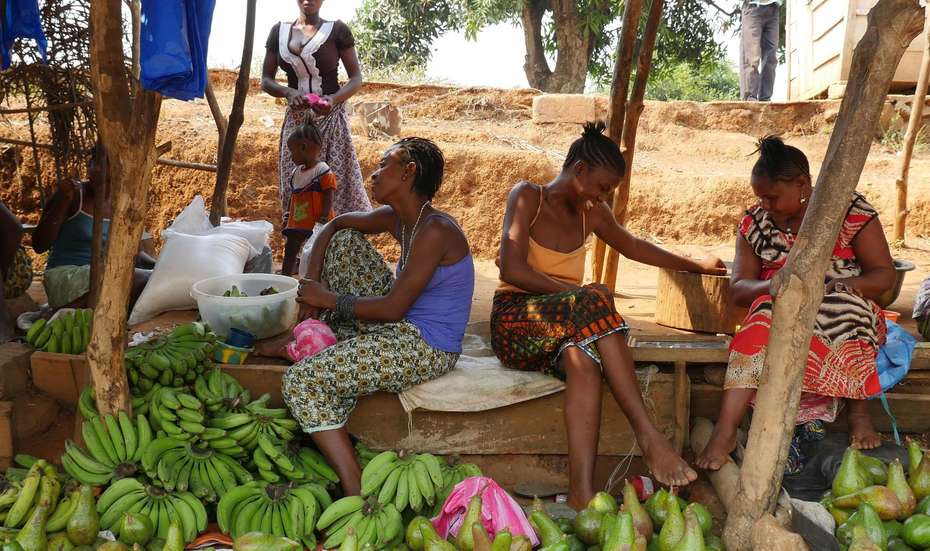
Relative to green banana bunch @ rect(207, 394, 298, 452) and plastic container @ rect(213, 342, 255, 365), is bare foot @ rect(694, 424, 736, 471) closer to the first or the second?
green banana bunch @ rect(207, 394, 298, 452)

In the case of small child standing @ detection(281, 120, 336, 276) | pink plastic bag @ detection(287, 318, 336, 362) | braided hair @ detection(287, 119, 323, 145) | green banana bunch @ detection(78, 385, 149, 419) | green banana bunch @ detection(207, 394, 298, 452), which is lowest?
green banana bunch @ detection(207, 394, 298, 452)

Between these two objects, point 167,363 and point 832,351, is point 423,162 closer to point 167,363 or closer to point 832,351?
point 167,363

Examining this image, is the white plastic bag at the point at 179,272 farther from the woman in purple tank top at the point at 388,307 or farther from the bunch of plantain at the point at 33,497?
the bunch of plantain at the point at 33,497

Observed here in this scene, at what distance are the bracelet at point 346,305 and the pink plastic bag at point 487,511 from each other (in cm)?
93

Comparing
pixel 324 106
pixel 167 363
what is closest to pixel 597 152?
pixel 167 363

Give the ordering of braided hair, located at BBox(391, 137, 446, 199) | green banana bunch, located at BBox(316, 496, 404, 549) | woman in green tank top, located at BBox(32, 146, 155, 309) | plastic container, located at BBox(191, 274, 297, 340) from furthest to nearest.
A: 1. woman in green tank top, located at BBox(32, 146, 155, 309)
2. plastic container, located at BBox(191, 274, 297, 340)
3. braided hair, located at BBox(391, 137, 446, 199)
4. green banana bunch, located at BBox(316, 496, 404, 549)

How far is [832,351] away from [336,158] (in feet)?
10.9

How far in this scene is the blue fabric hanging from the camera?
12.2 feet

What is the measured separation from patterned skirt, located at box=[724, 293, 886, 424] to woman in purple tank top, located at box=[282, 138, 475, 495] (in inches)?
44.8

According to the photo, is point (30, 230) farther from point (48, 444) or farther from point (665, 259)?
point (665, 259)

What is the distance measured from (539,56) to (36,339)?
14225 mm

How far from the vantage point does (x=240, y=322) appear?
380 cm

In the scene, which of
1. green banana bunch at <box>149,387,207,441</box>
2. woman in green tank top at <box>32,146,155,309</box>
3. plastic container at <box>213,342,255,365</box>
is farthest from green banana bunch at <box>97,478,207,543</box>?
woman in green tank top at <box>32,146,155,309</box>

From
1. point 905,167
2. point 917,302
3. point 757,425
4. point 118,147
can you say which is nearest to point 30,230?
point 118,147
